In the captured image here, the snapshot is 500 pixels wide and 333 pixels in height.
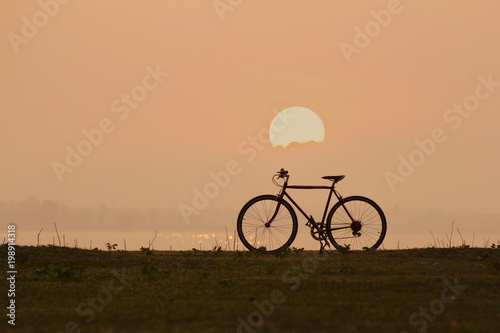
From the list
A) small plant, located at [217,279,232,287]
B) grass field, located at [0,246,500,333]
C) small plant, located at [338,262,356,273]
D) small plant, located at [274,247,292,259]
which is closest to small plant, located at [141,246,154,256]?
grass field, located at [0,246,500,333]

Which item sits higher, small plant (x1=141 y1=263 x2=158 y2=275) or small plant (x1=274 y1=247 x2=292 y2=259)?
small plant (x1=274 y1=247 x2=292 y2=259)

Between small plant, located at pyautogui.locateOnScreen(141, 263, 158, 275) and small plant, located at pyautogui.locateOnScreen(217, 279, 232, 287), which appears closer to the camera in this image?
small plant, located at pyautogui.locateOnScreen(217, 279, 232, 287)

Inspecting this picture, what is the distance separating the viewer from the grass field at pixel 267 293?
7.73 meters

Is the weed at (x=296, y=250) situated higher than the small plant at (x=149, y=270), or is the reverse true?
the weed at (x=296, y=250)

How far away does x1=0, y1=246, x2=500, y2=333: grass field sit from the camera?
773 centimetres

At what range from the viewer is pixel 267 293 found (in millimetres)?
9539

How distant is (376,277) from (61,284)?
567 cm

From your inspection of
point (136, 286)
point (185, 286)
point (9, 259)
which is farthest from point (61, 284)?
point (9, 259)

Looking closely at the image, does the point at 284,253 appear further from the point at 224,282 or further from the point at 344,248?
the point at 224,282

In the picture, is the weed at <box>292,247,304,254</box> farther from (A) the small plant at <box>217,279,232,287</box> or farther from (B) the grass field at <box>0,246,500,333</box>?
(A) the small plant at <box>217,279,232,287</box>

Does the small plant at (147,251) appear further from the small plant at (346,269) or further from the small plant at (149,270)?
the small plant at (346,269)

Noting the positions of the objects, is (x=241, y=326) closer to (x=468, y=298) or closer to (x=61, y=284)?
(x=468, y=298)

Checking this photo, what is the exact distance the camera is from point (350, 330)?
719 centimetres

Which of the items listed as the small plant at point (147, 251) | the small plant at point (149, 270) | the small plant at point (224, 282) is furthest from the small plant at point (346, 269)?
the small plant at point (147, 251)
